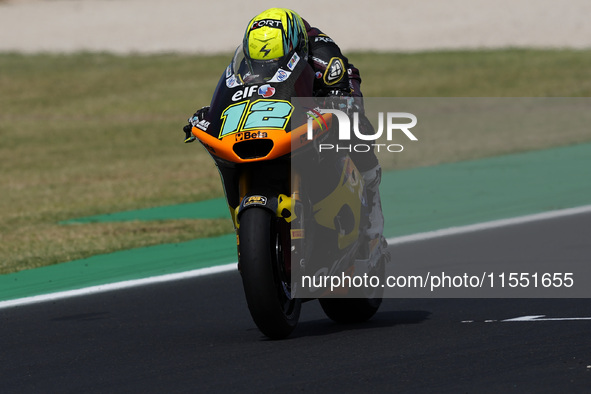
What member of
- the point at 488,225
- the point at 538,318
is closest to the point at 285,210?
the point at 538,318

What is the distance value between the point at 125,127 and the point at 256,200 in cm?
1901

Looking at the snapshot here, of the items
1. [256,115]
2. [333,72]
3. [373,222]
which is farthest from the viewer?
[373,222]

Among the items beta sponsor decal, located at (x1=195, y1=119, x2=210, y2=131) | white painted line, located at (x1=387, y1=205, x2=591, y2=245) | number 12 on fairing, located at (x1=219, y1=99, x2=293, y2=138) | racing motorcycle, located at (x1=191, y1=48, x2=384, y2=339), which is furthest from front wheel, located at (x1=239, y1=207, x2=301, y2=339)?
white painted line, located at (x1=387, y1=205, x2=591, y2=245)

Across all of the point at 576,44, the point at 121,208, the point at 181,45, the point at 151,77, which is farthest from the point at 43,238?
the point at 181,45

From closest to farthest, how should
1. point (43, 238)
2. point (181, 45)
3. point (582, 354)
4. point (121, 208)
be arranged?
→ point (582, 354) → point (43, 238) → point (121, 208) → point (181, 45)

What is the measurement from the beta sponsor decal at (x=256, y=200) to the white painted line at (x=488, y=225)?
15.7 feet

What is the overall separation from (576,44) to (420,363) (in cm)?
2723

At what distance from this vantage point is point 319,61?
6.54m

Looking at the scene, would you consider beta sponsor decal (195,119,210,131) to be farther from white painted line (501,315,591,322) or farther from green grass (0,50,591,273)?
green grass (0,50,591,273)

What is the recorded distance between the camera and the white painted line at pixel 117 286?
859cm

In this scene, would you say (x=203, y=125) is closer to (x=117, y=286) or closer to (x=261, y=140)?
(x=261, y=140)

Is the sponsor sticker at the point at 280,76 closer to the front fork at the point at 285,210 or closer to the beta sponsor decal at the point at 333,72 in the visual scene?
the beta sponsor decal at the point at 333,72

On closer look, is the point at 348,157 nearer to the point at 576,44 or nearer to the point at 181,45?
the point at 576,44

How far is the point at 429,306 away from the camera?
7.63 m
